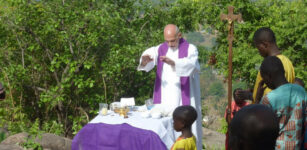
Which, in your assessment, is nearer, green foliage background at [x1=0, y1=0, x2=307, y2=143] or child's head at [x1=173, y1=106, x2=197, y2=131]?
child's head at [x1=173, y1=106, x2=197, y2=131]

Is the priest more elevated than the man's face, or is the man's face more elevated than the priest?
the man's face

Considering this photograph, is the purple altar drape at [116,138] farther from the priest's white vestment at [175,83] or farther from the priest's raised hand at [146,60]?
the priest's raised hand at [146,60]

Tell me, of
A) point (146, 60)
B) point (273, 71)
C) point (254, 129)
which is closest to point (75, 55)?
point (146, 60)

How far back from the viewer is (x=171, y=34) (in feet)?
19.6

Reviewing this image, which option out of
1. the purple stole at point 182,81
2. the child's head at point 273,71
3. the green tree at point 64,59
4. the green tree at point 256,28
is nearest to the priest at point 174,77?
the purple stole at point 182,81

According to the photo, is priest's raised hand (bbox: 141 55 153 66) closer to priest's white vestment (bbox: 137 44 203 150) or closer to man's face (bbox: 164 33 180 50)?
priest's white vestment (bbox: 137 44 203 150)

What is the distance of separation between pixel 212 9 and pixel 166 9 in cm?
119

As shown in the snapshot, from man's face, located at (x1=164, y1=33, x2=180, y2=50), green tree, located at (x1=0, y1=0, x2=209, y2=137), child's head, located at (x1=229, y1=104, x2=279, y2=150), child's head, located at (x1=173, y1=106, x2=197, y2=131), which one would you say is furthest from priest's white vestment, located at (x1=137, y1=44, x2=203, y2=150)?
child's head, located at (x1=229, y1=104, x2=279, y2=150)

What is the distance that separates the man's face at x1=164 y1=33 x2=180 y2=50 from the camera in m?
6.00

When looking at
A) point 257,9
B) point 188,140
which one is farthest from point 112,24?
point 257,9

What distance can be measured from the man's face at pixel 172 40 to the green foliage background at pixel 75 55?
1.18 meters

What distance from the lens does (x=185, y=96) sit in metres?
6.13

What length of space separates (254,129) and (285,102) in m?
1.37

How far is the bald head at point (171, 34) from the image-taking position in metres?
5.93
